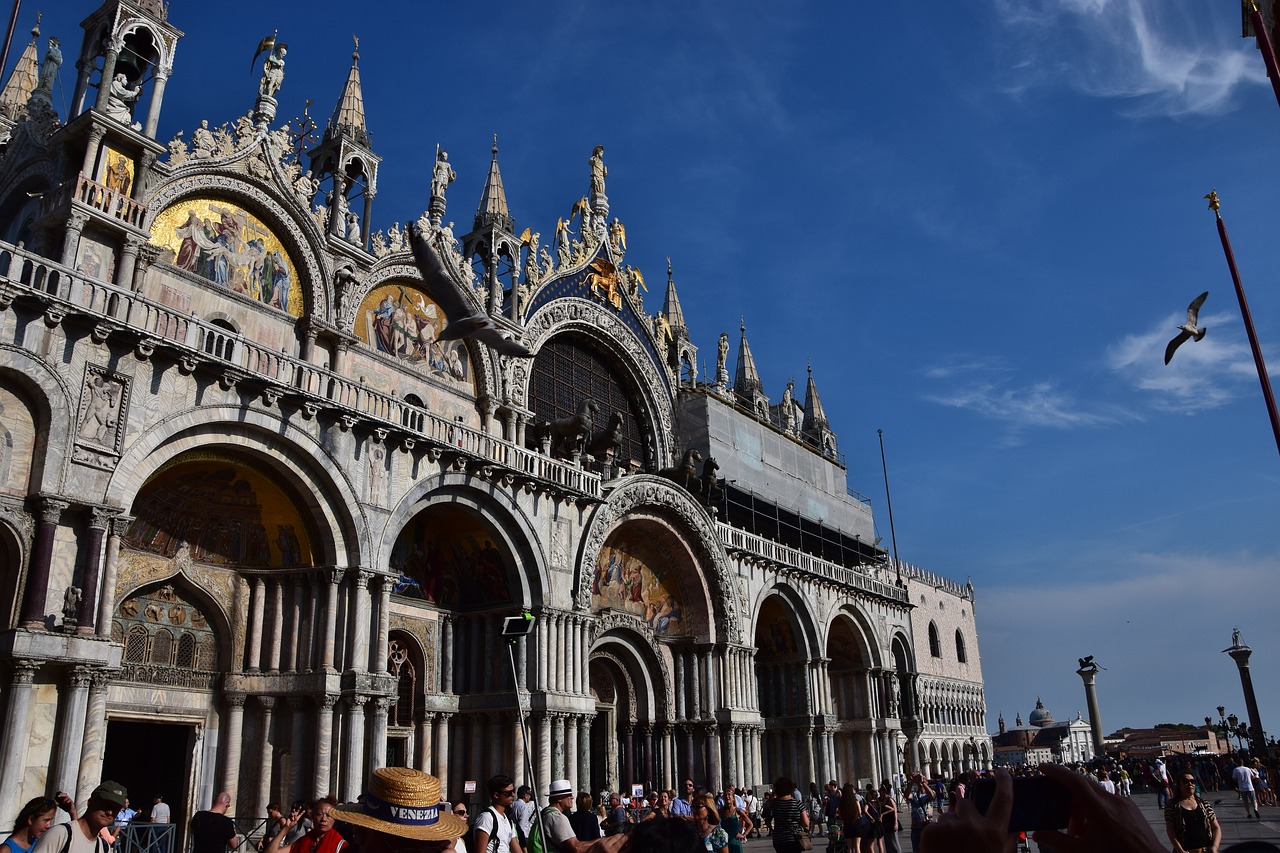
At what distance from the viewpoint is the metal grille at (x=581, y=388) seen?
89.6 ft

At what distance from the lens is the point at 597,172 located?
31.7 metres

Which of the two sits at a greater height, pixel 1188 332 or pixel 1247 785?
pixel 1188 332

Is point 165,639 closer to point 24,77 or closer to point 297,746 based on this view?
point 297,746

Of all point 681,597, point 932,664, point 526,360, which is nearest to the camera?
point 526,360

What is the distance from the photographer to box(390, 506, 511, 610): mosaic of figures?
2092cm

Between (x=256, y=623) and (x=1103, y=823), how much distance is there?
17475mm

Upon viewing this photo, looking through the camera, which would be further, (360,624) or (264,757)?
(360,624)

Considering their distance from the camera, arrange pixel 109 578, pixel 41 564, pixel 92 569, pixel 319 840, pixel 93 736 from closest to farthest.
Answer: pixel 319 840
pixel 41 564
pixel 93 736
pixel 92 569
pixel 109 578

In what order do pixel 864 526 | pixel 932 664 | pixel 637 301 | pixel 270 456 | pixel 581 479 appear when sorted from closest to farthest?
pixel 270 456 < pixel 581 479 < pixel 637 301 < pixel 864 526 < pixel 932 664

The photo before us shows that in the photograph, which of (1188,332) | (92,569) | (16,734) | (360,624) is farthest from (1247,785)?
(16,734)

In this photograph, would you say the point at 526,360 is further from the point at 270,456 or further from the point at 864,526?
the point at 864,526

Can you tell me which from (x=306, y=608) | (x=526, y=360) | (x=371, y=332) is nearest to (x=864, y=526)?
(x=526, y=360)

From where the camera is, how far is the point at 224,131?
63.5 ft

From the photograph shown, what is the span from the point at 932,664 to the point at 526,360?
2814 cm
